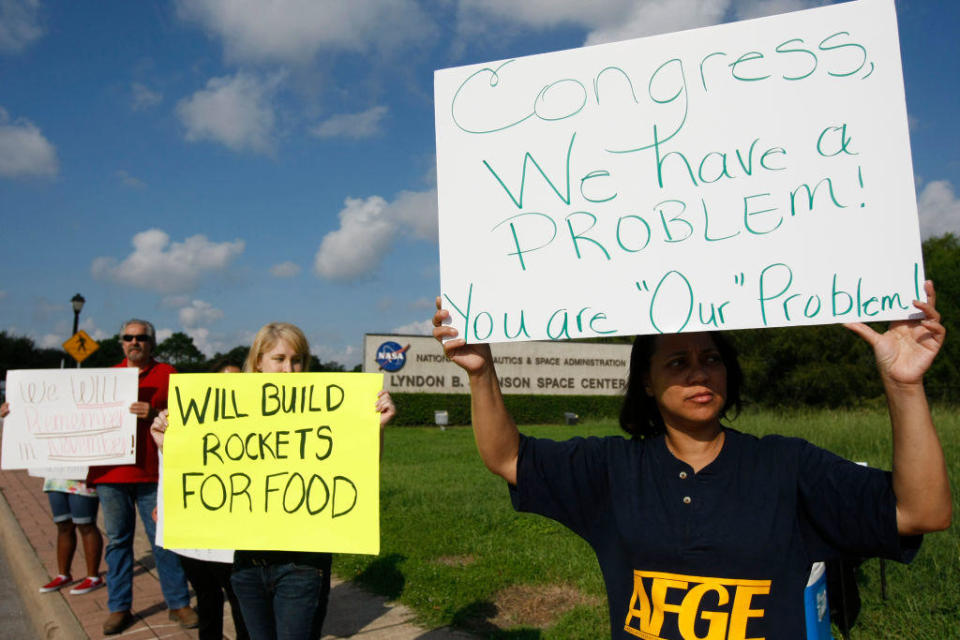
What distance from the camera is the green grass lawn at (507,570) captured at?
4.03 m

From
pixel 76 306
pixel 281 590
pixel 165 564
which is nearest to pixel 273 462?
pixel 281 590

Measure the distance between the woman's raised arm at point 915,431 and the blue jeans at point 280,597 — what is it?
7.08ft

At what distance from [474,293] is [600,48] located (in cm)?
81

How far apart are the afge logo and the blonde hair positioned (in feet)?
6.45

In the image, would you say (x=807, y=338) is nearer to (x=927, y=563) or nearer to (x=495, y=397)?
(x=927, y=563)

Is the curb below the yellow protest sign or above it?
below

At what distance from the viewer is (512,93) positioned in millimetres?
2062

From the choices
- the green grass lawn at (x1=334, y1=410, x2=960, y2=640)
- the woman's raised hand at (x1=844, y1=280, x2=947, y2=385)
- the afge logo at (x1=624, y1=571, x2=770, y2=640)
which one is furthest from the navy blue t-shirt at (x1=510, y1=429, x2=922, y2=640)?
the green grass lawn at (x1=334, y1=410, x2=960, y2=640)

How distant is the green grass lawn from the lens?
4.03 metres

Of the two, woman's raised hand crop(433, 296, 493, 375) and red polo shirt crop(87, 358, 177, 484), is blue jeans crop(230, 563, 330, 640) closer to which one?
woman's raised hand crop(433, 296, 493, 375)

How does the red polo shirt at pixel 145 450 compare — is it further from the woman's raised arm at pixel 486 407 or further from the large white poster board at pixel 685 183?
the large white poster board at pixel 685 183

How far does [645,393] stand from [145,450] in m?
3.96

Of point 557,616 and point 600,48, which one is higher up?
point 600,48

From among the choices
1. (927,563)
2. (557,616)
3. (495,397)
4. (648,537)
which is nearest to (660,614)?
(648,537)
